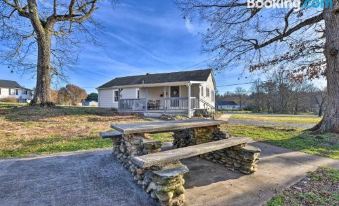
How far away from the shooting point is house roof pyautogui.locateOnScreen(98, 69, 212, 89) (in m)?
21.7

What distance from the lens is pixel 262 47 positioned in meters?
11.6

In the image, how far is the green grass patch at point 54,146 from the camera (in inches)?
216

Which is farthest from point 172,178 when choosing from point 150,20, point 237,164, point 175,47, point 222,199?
point 175,47

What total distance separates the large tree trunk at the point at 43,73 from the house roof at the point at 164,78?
11.5 metres

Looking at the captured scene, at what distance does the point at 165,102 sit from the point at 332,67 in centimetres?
1040

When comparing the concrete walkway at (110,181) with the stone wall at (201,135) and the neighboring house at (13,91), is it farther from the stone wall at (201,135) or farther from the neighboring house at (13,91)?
the neighboring house at (13,91)

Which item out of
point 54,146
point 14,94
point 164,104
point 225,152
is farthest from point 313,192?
point 14,94

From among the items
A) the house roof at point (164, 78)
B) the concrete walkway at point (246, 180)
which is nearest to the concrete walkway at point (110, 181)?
the concrete walkway at point (246, 180)

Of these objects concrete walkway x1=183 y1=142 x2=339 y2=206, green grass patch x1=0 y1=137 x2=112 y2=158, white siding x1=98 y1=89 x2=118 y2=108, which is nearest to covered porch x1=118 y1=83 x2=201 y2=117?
white siding x1=98 y1=89 x2=118 y2=108

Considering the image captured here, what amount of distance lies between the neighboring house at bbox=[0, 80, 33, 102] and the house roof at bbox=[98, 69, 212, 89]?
3150 cm

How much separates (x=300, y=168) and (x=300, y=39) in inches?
335

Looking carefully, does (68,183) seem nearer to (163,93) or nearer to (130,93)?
(163,93)

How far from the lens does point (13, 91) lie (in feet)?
169

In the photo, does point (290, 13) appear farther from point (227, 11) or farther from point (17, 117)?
point (17, 117)
